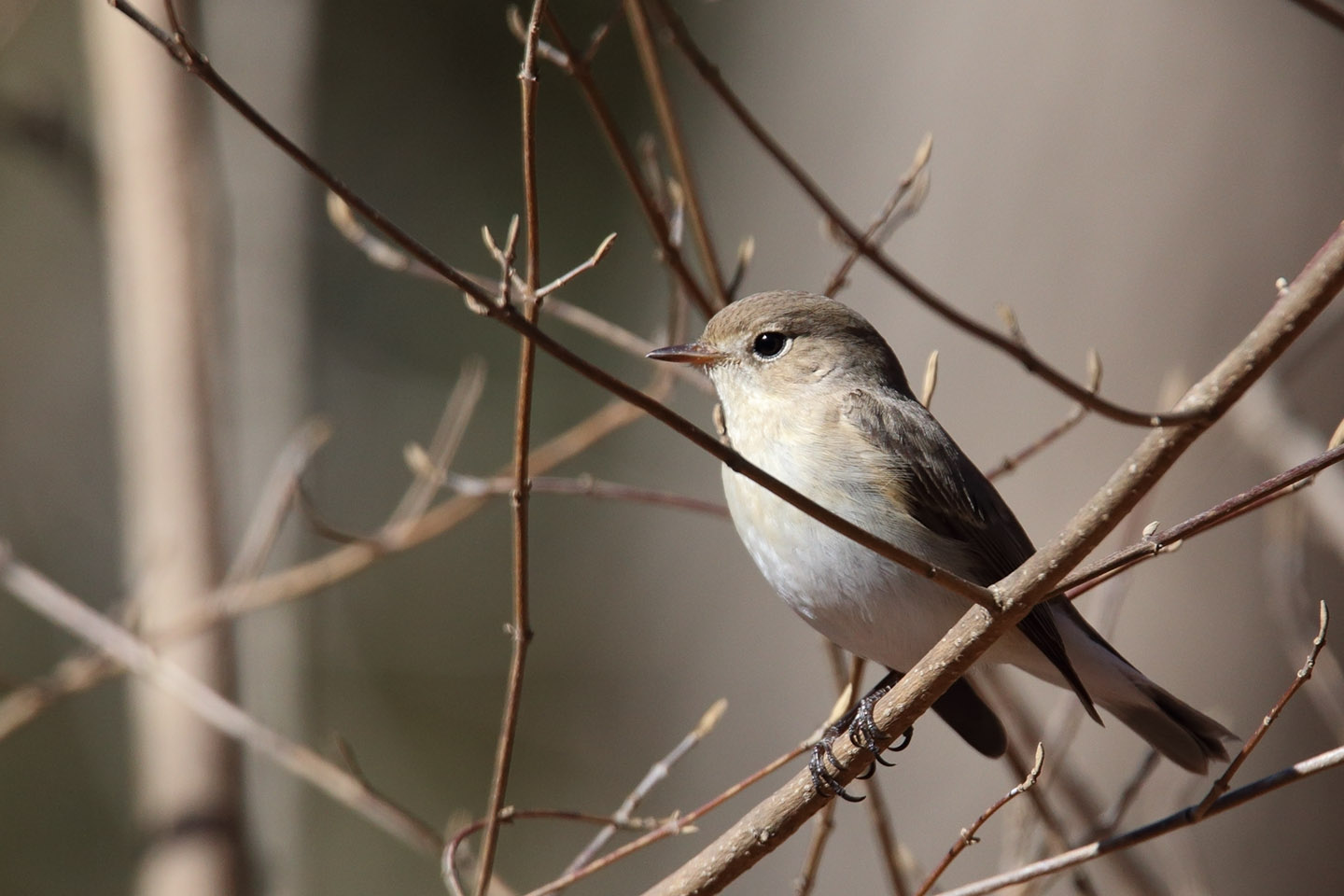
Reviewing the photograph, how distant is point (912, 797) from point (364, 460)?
17.0ft

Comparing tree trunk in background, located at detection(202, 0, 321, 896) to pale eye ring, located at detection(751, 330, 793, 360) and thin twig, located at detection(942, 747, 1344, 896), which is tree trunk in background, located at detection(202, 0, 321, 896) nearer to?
pale eye ring, located at detection(751, 330, 793, 360)

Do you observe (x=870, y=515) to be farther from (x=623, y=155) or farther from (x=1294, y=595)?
(x=1294, y=595)

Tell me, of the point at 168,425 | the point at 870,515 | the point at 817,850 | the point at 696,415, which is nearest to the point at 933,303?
the point at 870,515

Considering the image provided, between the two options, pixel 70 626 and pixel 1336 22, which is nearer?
pixel 1336 22

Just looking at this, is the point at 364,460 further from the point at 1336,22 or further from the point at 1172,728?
the point at 1336,22

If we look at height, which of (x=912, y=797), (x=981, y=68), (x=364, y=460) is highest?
(x=364, y=460)

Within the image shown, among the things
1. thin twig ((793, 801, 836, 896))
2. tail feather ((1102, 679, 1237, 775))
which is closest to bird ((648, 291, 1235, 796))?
tail feather ((1102, 679, 1237, 775))

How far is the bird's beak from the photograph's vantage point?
2523 millimetres

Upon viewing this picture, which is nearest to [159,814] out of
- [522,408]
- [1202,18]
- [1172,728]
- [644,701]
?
[522,408]

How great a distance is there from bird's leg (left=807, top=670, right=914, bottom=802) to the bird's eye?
0.75m

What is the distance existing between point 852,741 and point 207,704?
4.21ft

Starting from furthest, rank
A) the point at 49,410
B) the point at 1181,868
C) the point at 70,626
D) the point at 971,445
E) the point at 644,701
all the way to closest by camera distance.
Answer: the point at 644,701, the point at 49,410, the point at 971,445, the point at 1181,868, the point at 70,626

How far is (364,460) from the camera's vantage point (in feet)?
28.1

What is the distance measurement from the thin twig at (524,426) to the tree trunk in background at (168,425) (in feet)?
4.75
